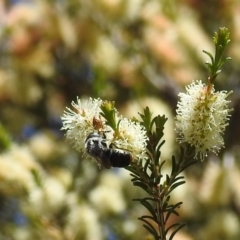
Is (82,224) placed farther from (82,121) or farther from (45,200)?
(82,121)

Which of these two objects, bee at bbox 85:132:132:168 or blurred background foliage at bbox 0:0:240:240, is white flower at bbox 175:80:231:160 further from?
blurred background foliage at bbox 0:0:240:240

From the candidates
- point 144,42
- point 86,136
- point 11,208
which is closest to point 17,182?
point 86,136

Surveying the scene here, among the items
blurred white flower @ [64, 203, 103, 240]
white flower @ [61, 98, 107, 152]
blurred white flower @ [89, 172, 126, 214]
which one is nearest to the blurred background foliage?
blurred white flower @ [89, 172, 126, 214]

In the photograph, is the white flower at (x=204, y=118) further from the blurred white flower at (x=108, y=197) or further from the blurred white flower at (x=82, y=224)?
the blurred white flower at (x=108, y=197)

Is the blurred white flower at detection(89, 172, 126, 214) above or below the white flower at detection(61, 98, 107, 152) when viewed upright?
above

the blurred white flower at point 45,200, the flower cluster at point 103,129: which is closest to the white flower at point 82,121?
the flower cluster at point 103,129

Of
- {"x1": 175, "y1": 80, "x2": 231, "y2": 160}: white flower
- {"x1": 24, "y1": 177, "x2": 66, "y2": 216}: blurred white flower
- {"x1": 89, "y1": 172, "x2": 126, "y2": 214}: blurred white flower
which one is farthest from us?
{"x1": 89, "y1": 172, "x2": 126, "y2": 214}: blurred white flower
